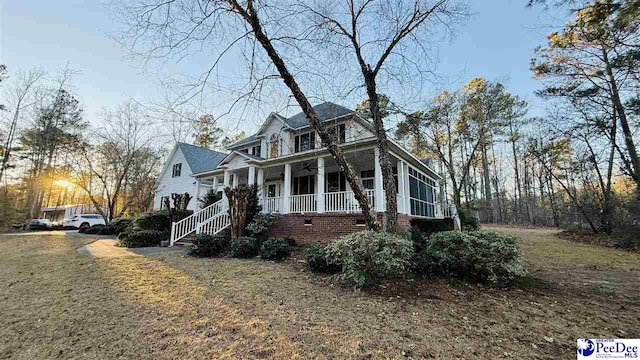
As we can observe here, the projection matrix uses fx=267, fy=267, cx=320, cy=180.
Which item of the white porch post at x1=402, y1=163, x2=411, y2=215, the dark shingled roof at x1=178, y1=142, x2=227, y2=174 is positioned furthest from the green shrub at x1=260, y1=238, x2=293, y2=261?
the dark shingled roof at x1=178, y1=142, x2=227, y2=174

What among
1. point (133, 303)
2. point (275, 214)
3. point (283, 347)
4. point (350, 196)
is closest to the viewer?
point (283, 347)

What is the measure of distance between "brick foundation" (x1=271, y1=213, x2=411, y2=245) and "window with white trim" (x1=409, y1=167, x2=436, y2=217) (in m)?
1.77

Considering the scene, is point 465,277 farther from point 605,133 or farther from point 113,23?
point 605,133

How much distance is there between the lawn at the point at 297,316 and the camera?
9.34ft

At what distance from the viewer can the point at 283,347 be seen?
2854 mm

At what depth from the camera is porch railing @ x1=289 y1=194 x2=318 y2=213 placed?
10953 mm

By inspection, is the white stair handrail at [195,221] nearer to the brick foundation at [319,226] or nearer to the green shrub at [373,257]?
the brick foundation at [319,226]

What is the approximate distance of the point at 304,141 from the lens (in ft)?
45.0

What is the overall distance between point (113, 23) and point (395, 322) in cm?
692

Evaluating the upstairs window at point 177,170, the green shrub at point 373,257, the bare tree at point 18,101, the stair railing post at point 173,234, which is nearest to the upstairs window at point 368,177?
the green shrub at point 373,257

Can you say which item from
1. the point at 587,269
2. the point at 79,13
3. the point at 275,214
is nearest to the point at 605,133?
the point at 587,269

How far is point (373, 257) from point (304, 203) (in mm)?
6508

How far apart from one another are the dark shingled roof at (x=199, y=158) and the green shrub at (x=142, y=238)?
351 inches

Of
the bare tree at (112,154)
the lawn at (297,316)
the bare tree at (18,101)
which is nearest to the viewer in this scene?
the lawn at (297,316)
